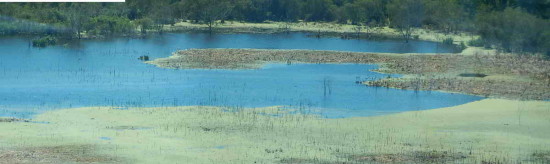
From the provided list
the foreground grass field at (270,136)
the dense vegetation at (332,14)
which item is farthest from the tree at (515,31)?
the foreground grass field at (270,136)

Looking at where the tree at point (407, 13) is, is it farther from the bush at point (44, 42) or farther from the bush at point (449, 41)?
the bush at point (44, 42)

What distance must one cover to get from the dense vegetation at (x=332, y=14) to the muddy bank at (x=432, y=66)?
249 centimetres

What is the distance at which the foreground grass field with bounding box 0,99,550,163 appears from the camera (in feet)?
63.3

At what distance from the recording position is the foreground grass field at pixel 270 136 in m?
19.3

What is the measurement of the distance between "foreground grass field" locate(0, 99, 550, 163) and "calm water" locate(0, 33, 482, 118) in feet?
6.12

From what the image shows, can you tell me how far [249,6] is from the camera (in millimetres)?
81062

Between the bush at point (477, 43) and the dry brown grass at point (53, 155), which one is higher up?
the bush at point (477, 43)

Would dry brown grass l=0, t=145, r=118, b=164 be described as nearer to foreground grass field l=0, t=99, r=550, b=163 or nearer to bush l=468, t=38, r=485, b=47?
foreground grass field l=0, t=99, r=550, b=163

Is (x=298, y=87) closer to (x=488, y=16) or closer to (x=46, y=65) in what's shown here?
(x=46, y=65)

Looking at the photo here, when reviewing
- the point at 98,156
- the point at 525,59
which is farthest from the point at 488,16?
the point at 98,156

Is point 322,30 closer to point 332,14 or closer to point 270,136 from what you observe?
point 332,14

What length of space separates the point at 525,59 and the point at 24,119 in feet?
87.4

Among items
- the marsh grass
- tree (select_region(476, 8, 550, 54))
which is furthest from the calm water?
the marsh grass

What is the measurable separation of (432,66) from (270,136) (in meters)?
19.5
